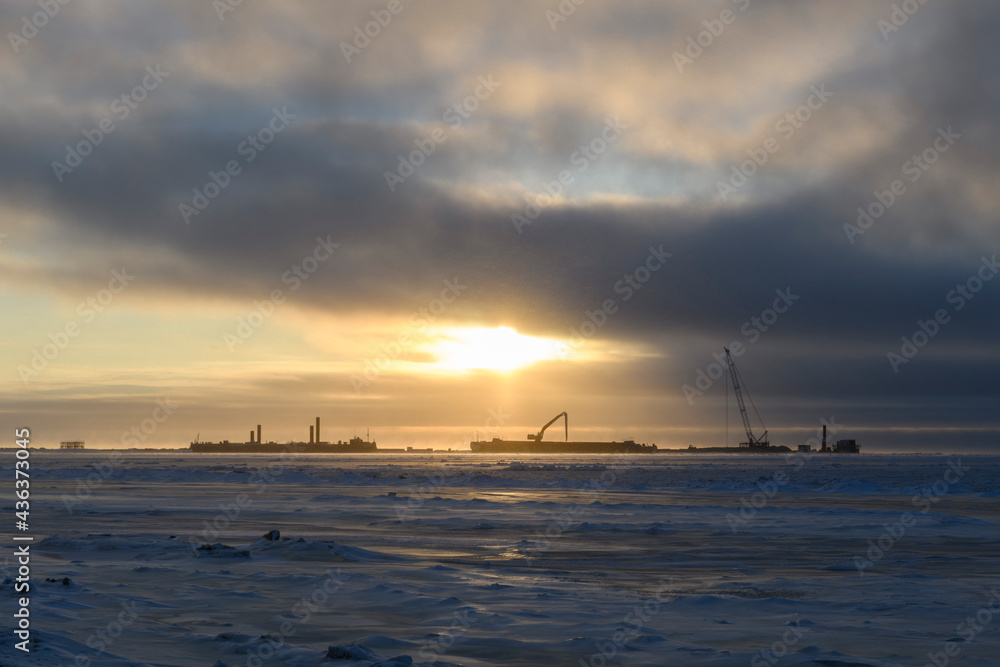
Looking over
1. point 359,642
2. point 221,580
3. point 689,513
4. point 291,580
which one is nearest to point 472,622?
point 359,642

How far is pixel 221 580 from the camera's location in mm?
18453

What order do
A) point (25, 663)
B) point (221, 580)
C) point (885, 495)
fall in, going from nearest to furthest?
point (25, 663), point (221, 580), point (885, 495)

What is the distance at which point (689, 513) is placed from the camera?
40469 mm

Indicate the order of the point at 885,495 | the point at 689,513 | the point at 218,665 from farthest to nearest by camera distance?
1. the point at 885,495
2. the point at 689,513
3. the point at 218,665

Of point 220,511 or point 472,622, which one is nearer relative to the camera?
point 472,622

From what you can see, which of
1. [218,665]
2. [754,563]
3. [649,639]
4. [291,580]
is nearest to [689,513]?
[754,563]

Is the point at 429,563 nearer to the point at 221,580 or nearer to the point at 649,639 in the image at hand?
the point at 221,580

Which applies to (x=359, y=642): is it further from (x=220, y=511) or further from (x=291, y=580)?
(x=220, y=511)

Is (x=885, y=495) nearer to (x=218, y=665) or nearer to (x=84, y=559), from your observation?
(x=84, y=559)

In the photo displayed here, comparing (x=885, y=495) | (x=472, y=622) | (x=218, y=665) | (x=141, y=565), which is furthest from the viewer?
(x=885, y=495)

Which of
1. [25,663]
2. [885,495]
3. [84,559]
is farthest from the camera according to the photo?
[885,495]

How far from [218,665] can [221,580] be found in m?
8.32

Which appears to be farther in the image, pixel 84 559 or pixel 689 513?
pixel 689 513

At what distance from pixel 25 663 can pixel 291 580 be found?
359 inches
